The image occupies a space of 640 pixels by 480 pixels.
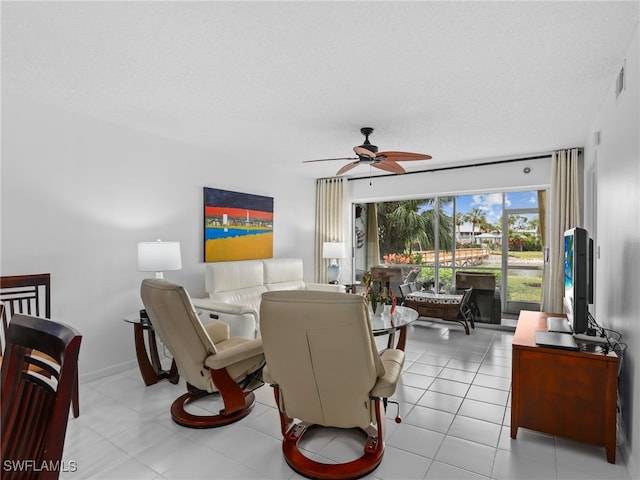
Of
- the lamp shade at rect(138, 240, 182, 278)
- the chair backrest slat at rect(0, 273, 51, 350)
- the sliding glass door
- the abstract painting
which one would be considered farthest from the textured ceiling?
the sliding glass door

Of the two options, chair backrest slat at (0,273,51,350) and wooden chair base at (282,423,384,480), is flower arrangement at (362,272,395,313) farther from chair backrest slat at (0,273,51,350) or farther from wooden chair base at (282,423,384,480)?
chair backrest slat at (0,273,51,350)

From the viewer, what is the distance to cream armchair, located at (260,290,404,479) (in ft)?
5.82

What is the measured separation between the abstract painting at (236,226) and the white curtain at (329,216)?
120 centimetres

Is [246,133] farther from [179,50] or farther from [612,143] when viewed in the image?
[612,143]

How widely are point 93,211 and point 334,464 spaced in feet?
A: 9.87

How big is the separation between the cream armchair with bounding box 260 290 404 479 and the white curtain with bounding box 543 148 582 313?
11.4ft

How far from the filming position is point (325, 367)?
188 cm

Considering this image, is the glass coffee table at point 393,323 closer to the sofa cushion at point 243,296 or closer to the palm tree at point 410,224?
the sofa cushion at point 243,296

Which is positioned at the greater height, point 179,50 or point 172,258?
point 179,50

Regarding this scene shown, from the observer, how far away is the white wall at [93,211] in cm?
299

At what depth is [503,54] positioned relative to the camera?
7.50 feet

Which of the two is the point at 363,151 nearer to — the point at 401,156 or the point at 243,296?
the point at 401,156

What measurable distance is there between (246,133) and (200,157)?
2.88ft

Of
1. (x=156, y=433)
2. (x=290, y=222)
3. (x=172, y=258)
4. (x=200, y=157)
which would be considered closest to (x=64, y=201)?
(x=172, y=258)
